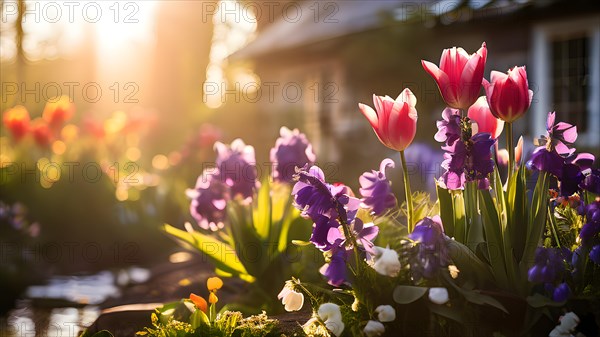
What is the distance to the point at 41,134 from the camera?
7094 millimetres

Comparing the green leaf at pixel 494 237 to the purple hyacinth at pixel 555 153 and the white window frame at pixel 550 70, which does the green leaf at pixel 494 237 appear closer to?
the purple hyacinth at pixel 555 153

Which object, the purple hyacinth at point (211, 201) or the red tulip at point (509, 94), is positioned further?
the purple hyacinth at point (211, 201)

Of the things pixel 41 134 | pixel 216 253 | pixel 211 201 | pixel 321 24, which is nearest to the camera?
pixel 216 253

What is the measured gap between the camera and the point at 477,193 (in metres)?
2.35

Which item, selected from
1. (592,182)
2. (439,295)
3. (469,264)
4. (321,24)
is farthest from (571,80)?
(439,295)

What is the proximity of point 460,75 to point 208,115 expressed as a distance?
54.3 ft

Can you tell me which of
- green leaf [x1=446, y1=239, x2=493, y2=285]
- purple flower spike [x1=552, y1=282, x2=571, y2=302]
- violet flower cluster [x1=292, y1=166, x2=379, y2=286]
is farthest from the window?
violet flower cluster [x1=292, y1=166, x2=379, y2=286]

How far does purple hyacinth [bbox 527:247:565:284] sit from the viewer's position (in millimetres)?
2016

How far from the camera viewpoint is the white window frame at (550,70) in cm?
952

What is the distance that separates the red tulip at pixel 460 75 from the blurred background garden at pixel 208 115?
1.82 meters

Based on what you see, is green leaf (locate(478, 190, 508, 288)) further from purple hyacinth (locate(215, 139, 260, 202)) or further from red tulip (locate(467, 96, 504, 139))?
purple hyacinth (locate(215, 139, 260, 202))

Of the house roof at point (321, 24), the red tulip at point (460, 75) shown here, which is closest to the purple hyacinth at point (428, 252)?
the red tulip at point (460, 75)

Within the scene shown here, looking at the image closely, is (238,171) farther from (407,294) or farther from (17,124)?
(17,124)

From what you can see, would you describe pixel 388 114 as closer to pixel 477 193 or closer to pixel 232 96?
pixel 477 193
